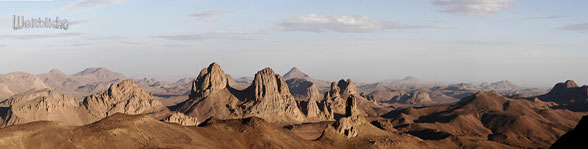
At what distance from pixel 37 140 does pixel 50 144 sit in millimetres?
3762

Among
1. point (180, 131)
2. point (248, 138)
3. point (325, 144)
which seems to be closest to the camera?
point (180, 131)

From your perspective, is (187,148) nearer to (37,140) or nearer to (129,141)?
(129,141)

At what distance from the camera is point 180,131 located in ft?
539

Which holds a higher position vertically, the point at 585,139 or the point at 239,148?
the point at 585,139

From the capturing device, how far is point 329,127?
653 ft

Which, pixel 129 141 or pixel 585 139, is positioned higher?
pixel 585 139

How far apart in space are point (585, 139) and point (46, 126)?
125 meters

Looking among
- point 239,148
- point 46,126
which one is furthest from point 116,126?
point 239,148

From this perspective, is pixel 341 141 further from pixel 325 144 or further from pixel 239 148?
pixel 239 148

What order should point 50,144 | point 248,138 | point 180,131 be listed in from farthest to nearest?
point 248,138, point 180,131, point 50,144

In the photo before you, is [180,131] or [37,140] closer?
[37,140]

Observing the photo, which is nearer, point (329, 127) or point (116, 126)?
point (116, 126)

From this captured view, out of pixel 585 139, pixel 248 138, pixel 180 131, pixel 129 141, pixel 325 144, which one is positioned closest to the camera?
pixel 585 139

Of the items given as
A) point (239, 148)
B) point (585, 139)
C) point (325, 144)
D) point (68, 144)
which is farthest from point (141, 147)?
point (585, 139)
